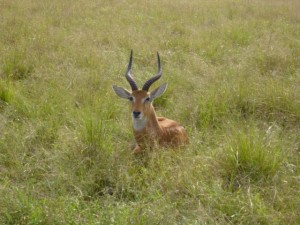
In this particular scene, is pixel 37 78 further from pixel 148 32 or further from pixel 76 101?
pixel 148 32

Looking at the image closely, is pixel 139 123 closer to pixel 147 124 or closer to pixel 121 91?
pixel 147 124

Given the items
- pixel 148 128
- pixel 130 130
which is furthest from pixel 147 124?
pixel 130 130

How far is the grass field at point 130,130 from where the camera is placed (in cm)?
313

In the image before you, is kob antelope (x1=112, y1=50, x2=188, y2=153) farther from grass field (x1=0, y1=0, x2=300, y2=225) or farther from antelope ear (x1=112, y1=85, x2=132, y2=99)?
grass field (x1=0, y1=0, x2=300, y2=225)

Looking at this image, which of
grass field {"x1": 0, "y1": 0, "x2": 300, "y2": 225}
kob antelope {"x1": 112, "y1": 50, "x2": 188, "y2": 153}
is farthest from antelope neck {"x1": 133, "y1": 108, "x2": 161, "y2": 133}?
grass field {"x1": 0, "y1": 0, "x2": 300, "y2": 225}

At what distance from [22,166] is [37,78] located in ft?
8.63

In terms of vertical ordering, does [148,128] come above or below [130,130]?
above

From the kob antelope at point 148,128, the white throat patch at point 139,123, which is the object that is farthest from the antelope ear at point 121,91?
the white throat patch at point 139,123

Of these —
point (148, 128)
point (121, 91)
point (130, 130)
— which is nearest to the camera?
point (148, 128)

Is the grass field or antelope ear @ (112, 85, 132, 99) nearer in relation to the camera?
the grass field

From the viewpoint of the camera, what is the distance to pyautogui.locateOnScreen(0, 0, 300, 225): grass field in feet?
10.3

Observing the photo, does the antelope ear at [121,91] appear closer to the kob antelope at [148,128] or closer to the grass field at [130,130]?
the kob antelope at [148,128]

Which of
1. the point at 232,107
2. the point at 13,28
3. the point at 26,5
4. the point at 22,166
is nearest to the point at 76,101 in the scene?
the point at 22,166

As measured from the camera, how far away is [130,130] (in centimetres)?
478
